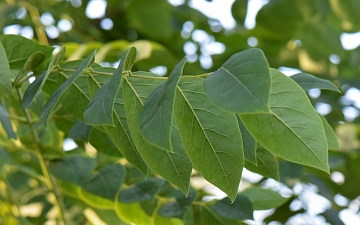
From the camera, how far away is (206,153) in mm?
417

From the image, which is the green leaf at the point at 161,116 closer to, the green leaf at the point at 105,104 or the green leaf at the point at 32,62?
the green leaf at the point at 105,104

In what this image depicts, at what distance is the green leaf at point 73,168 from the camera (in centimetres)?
63

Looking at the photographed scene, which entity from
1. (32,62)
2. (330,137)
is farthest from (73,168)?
(330,137)

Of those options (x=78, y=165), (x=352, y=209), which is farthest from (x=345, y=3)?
(x=78, y=165)

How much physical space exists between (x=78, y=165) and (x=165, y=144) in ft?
1.11

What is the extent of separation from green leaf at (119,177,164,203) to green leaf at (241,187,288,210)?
4.6 inches

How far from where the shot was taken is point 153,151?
42 centimetres

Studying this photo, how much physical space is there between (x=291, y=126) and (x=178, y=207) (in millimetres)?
243

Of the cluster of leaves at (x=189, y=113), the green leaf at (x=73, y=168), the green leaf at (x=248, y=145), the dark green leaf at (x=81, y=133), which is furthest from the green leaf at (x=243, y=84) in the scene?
the green leaf at (x=73, y=168)

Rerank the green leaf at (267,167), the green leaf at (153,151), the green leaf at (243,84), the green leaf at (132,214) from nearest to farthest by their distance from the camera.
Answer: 1. the green leaf at (243,84)
2. the green leaf at (153,151)
3. the green leaf at (267,167)
4. the green leaf at (132,214)

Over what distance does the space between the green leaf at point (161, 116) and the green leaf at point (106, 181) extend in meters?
0.26

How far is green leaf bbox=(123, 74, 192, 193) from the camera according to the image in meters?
0.42

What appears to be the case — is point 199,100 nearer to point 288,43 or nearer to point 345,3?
point 345,3

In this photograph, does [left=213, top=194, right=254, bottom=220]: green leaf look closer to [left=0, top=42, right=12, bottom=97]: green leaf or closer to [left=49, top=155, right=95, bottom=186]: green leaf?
[left=49, top=155, right=95, bottom=186]: green leaf
